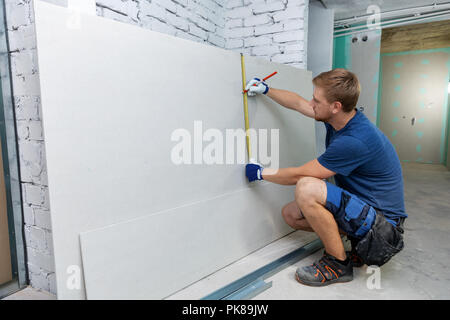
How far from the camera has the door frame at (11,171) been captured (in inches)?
52.9

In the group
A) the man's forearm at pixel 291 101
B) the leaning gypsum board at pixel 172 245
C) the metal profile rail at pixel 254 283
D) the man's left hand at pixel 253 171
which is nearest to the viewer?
the leaning gypsum board at pixel 172 245

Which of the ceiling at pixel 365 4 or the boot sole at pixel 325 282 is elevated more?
the ceiling at pixel 365 4

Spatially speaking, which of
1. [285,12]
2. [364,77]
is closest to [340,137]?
[285,12]

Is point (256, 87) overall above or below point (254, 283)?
above

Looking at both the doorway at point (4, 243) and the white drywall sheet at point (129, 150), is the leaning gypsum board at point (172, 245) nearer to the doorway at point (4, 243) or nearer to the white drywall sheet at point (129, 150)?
the white drywall sheet at point (129, 150)

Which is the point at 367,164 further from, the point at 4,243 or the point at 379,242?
the point at 4,243

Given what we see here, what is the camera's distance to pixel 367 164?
1625mm

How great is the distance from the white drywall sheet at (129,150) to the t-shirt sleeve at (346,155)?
0.52 meters

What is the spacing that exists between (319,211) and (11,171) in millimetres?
1472

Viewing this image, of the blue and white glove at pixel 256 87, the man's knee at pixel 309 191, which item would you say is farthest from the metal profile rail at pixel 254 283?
the blue and white glove at pixel 256 87

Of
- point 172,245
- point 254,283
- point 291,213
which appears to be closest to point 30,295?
point 172,245

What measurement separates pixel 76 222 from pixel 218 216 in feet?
2.46

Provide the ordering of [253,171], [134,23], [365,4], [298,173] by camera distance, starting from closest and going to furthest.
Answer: [298,173] → [253,171] → [134,23] → [365,4]

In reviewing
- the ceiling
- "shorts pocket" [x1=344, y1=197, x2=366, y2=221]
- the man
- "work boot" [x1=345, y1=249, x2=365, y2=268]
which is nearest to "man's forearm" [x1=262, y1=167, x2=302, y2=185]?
the man
